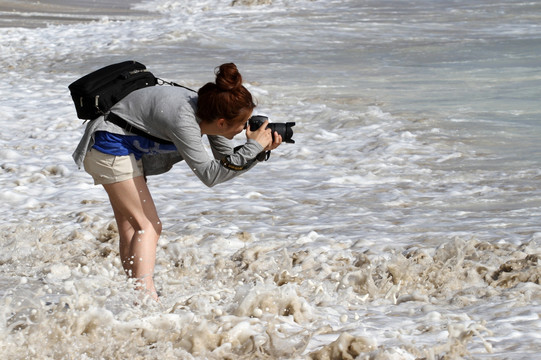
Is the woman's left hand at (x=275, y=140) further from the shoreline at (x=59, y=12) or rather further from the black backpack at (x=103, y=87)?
the shoreline at (x=59, y=12)

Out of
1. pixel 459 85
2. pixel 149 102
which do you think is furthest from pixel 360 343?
pixel 459 85

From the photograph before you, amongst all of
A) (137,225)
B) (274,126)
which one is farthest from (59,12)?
(274,126)

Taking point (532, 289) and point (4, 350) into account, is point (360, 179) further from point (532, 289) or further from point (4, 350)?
point (4, 350)

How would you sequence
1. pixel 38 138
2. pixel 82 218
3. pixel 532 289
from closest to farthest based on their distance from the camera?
pixel 532 289 < pixel 82 218 < pixel 38 138

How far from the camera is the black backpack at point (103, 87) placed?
4.38m

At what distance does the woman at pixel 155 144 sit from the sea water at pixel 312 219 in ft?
1.11

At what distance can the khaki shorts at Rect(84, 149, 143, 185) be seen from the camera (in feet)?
14.7

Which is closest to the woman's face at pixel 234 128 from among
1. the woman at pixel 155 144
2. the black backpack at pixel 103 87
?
the woman at pixel 155 144

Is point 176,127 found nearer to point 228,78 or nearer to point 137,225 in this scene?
point 228,78

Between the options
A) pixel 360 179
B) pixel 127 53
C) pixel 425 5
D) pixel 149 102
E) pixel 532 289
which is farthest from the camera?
pixel 425 5

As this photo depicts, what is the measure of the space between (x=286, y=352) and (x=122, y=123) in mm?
1464

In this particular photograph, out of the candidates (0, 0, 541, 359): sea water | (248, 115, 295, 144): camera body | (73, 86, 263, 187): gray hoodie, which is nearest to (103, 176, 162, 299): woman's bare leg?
(0, 0, 541, 359): sea water

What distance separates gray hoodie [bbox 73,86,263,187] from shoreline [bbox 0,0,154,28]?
54.0 feet

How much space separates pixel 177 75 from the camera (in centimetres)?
1406
